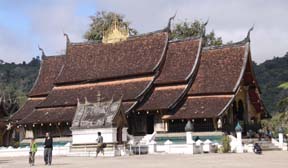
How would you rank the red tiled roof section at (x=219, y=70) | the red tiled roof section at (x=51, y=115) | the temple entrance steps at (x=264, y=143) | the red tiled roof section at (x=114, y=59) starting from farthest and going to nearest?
1. the red tiled roof section at (x=114, y=59)
2. the red tiled roof section at (x=51, y=115)
3. the red tiled roof section at (x=219, y=70)
4. the temple entrance steps at (x=264, y=143)

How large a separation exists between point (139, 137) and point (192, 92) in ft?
16.1

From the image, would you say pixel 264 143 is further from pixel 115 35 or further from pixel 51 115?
pixel 115 35

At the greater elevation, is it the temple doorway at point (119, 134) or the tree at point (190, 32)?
the tree at point (190, 32)

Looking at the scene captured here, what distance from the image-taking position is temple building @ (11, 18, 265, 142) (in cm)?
3538

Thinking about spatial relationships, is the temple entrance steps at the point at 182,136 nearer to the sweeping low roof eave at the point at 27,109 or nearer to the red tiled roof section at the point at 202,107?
the red tiled roof section at the point at 202,107

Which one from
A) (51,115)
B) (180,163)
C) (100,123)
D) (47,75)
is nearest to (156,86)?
(51,115)

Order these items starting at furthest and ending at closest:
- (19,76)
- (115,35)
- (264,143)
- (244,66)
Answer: (19,76), (115,35), (244,66), (264,143)

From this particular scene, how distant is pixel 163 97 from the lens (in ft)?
120

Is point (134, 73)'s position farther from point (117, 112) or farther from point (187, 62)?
point (117, 112)

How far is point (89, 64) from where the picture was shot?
1693 inches

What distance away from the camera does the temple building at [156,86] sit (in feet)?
116

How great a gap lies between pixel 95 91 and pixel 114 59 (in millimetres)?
3538

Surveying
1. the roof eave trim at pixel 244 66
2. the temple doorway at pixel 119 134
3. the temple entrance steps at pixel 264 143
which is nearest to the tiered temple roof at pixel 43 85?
the temple doorway at pixel 119 134

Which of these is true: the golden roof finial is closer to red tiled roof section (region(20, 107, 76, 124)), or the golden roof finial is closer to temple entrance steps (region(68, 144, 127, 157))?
red tiled roof section (region(20, 107, 76, 124))
